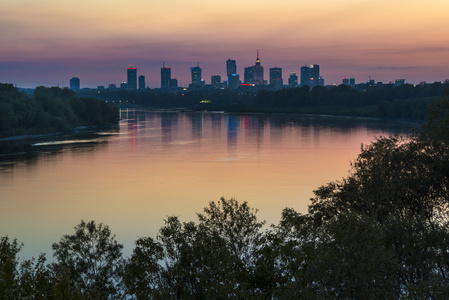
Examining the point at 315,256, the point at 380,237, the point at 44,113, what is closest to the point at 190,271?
the point at 315,256

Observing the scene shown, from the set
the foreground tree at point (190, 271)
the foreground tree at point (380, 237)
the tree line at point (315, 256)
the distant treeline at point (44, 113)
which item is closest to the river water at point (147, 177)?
the distant treeline at point (44, 113)

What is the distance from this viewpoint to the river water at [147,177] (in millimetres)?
47219

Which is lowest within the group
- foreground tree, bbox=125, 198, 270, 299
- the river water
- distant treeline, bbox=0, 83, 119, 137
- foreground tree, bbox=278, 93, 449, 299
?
the river water

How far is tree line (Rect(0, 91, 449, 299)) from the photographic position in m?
14.5

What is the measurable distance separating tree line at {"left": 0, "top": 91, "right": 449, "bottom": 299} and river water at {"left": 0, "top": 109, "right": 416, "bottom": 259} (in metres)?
16.2

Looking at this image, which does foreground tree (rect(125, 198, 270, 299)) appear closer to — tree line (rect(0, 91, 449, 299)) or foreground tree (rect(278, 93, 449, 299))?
tree line (rect(0, 91, 449, 299))

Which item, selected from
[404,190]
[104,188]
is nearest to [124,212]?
[104,188]

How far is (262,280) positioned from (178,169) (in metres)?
57.6

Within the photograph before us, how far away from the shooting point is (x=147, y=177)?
68.9 metres

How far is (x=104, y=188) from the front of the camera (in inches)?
2445

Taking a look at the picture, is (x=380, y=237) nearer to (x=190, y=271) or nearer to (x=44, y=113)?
(x=190, y=271)

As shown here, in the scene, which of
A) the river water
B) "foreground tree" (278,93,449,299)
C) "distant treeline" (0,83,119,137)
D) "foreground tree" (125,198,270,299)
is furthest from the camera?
"distant treeline" (0,83,119,137)

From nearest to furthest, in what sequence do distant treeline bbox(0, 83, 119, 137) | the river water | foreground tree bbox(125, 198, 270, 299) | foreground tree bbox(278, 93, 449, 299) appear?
foreground tree bbox(278, 93, 449, 299) < foreground tree bbox(125, 198, 270, 299) < the river water < distant treeline bbox(0, 83, 119, 137)

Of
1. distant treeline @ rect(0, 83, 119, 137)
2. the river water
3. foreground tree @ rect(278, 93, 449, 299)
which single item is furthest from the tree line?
distant treeline @ rect(0, 83, 119, 137)
